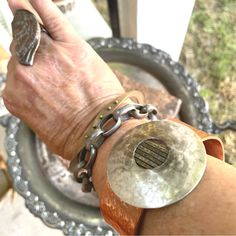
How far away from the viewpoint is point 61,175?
3.19ft

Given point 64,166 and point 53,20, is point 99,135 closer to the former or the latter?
point 53,20

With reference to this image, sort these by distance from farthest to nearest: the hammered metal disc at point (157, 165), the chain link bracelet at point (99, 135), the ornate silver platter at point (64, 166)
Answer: the ornate silver platter at point (64, 166) < the chain link bracelet at point (99, 135) < the hammered metal disc at point (157, 165)

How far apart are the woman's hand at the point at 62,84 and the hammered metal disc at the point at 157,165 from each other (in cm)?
17

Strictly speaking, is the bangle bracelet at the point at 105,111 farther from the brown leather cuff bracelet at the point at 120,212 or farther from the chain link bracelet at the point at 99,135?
the brown leather cuff bracelet at the point at 120,212

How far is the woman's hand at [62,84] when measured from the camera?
73 cm

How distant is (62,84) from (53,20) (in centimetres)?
10

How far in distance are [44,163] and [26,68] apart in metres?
0.30

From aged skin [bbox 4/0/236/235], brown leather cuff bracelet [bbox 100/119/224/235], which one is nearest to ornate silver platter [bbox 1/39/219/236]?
aged skin [bbox 4/0/236/235]

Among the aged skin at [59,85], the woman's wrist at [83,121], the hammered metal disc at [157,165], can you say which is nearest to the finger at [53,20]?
the aged skin at [59,85]

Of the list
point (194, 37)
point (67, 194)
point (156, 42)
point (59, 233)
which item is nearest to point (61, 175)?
point (67, 194)

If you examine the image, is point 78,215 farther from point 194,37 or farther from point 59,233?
point 194,37

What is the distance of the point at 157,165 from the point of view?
21.0 inches

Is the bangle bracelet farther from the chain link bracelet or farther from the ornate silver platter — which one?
the ornate silver platter

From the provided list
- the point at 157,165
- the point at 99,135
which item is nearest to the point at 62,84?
the point at 99,135
